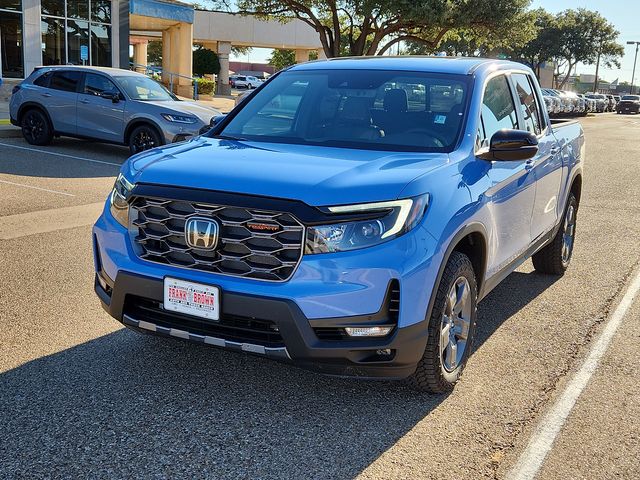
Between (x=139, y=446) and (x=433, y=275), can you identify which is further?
(x=433, y=275)

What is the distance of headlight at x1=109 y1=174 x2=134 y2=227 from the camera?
3.89 meters

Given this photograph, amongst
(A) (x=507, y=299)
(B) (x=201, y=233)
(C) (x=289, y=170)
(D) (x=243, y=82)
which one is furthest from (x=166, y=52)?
(B) (x=201, y=233)

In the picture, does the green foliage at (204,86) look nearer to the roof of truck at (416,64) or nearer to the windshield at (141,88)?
the windshield at (141,88)

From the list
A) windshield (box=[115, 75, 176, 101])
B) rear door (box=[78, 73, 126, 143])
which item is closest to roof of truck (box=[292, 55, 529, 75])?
rear door (box=[78, 73, 126, 143])

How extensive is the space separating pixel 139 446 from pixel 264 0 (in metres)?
30.6

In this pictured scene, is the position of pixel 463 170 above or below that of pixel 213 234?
above

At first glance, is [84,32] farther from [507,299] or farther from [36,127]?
[507,299]

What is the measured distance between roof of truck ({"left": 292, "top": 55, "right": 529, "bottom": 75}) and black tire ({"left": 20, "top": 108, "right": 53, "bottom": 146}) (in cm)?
A: 1013

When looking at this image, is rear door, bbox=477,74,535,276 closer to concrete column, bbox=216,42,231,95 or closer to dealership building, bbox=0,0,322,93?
dealership building, bbox=0,0,322,93

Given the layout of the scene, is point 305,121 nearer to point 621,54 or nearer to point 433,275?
point 433,275

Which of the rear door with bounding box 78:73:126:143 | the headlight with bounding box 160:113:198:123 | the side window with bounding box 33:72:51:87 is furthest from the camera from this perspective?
the side window with bounding box 33:72:51:87

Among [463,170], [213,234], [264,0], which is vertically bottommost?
[213,234]

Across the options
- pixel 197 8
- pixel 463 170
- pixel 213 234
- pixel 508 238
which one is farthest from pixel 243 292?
pixel 197 8

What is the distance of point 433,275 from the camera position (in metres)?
3.59
